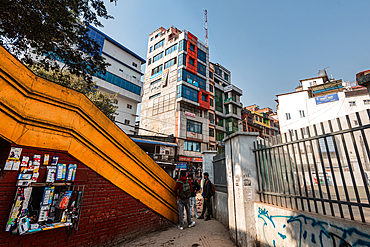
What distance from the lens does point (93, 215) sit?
12.6ft

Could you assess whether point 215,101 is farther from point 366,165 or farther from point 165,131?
point 366,165

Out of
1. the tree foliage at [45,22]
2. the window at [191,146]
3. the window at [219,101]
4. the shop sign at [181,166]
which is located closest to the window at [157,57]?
the window at [219,101]

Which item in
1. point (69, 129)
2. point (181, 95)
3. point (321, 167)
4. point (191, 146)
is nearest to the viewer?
point (321, 167)

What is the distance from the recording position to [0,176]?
272cm

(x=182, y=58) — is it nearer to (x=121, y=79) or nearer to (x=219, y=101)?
(x=121, y=79)

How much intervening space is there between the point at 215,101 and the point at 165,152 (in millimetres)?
17851

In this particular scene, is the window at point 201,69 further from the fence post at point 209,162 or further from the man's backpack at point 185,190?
the man's backpack at point 185,190

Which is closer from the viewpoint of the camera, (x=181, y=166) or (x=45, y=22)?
(x=45, y=22)

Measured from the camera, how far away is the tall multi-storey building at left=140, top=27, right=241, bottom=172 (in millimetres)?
27391

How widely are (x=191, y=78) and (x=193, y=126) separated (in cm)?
848

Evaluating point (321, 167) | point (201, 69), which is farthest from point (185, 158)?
point (321, 167)

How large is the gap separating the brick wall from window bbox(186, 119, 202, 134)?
2284 centimetres

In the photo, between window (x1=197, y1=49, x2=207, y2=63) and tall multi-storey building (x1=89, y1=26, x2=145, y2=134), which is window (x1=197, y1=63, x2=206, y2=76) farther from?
tall multi-storey building (x1=89, y1=26, x2=145, y2=134)

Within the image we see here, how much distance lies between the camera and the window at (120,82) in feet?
87.9
